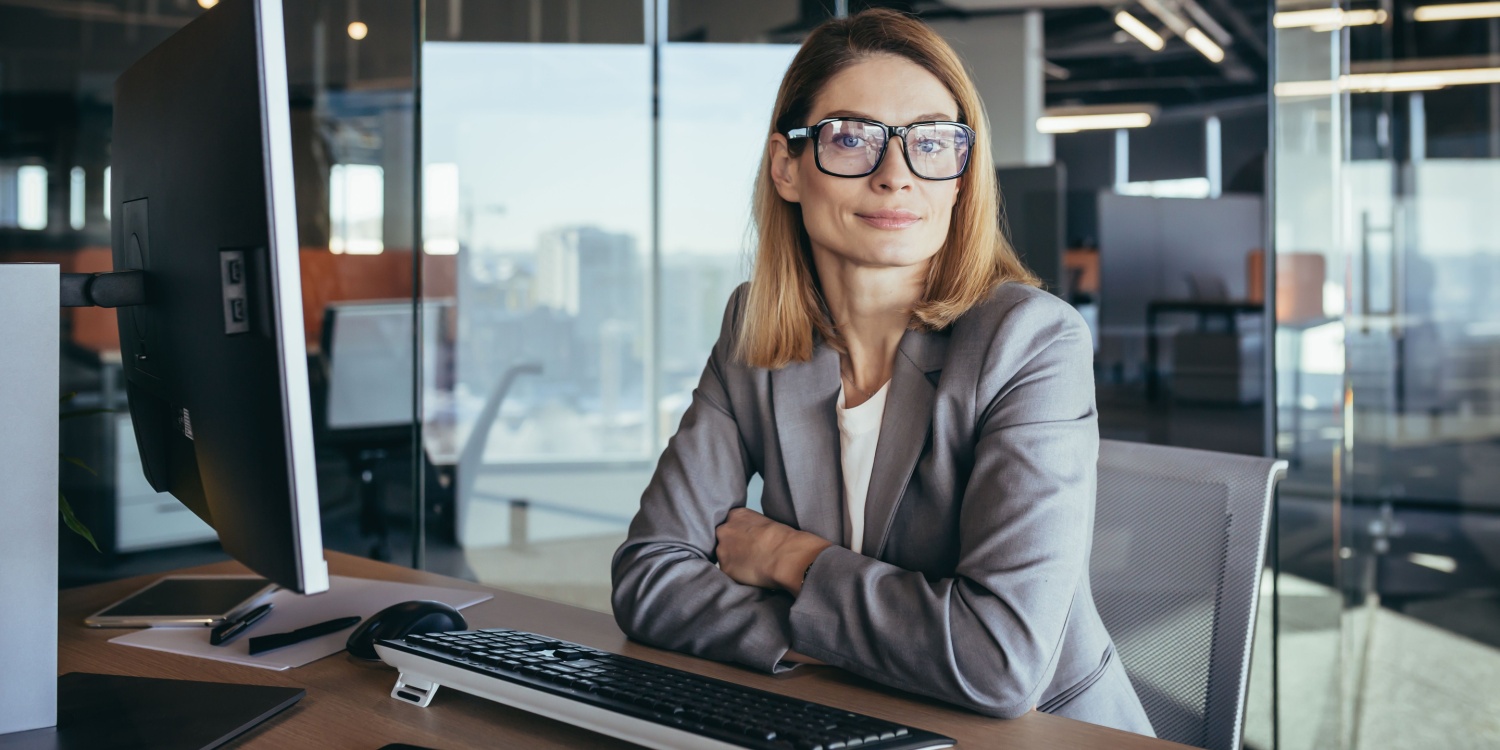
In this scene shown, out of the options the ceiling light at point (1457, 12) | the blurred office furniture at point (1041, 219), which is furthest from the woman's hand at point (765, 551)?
the ceiling light at point (1457, 12)

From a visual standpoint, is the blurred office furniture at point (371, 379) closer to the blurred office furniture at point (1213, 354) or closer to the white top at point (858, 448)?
the blurred office furniture at point (1213, 354)

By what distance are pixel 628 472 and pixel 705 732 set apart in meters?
2.74

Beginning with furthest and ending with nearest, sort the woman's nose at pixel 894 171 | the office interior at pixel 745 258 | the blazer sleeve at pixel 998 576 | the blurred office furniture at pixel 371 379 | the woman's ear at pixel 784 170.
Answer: the blurred office furniture at pixel 371 379 → the office interior at pixel 745 258 → the woman's ear at pixel 784 170 → the woman's nose at pixel 894 171 → the blazer sleeve at pixel 998 576

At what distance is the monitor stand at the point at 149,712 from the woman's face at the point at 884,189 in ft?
2.68

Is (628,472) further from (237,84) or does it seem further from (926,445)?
(237,84)

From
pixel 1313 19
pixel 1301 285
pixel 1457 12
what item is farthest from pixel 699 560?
pixel 1457 12

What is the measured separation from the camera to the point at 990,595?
1.04 metres

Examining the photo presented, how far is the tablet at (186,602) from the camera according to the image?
1.23 m

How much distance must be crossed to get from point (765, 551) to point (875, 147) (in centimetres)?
52

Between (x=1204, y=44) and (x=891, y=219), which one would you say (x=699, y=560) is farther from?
(x=1204, y=44)

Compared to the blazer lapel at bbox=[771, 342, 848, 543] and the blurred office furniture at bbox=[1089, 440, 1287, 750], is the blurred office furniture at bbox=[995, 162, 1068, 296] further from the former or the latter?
the blazer lapel at bbox=[771, 342, 848, 543]

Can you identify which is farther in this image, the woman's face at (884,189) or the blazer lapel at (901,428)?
the woman's face at (884,189)

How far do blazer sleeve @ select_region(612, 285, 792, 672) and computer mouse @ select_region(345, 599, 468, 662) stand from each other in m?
0.19

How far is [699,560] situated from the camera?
4.02 feet
